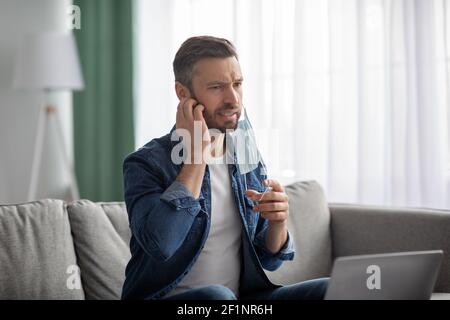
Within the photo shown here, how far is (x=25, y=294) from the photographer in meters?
1.81

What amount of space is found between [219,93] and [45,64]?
250 centimetres

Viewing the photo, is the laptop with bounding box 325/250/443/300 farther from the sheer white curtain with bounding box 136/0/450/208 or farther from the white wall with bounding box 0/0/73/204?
the white wall with bounding box 0/0/73/204

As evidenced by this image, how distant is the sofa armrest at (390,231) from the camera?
7.11ft

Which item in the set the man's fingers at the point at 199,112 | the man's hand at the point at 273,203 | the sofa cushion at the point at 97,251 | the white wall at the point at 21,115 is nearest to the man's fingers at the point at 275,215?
the man's hand at the point at 273,203

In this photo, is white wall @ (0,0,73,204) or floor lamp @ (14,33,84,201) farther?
white wall @ (0,0,73,204)

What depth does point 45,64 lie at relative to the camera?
3766 mm

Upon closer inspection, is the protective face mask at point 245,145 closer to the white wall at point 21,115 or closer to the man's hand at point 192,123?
the man's hand at point 192,123

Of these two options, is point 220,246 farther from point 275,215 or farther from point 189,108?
point 189,108

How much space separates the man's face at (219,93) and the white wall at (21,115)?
2812 mm

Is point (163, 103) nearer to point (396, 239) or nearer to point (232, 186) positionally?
point (396, 239)

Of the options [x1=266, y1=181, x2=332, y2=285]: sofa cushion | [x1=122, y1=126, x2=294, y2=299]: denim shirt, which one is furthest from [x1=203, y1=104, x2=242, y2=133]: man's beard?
[x1=266, y1=181, x2=332, y2=285]: sofa cushion

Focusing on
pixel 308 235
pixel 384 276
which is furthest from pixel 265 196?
pixel 308 235

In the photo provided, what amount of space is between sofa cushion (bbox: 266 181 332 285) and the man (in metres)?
0.63

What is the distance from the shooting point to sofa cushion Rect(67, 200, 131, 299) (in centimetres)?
197
